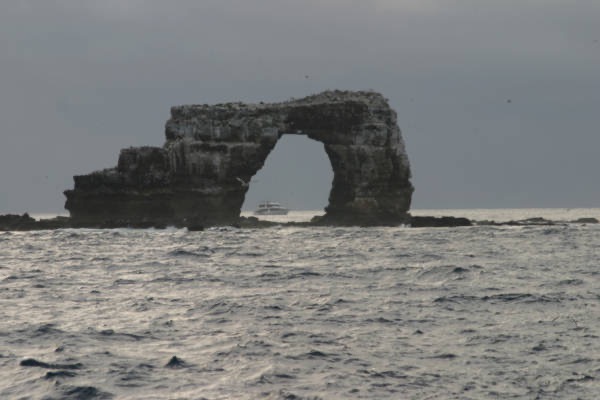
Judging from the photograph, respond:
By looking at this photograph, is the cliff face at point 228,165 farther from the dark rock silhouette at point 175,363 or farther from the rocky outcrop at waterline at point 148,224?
the dark rock silhouette at point 175,363

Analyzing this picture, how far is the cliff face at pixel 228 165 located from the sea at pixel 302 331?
43251 millimetres

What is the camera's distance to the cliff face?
76.6m

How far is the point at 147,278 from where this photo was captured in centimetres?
2791

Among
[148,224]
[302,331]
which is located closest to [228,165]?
[148,224]

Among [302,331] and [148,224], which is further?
[148,224]

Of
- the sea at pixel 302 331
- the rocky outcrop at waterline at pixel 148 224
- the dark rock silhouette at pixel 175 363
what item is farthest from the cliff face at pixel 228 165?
the dark rock silhouette at pixel 175 363

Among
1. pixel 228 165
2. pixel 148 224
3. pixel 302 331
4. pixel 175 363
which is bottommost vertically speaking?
pixel 175 363

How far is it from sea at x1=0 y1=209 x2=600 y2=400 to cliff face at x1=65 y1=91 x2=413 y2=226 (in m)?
43.3

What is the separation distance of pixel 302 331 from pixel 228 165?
61.1 metres

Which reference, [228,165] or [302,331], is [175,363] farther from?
[228,165]

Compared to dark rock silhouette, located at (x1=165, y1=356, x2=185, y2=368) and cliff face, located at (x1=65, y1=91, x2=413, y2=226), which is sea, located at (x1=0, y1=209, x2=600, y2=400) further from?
cliff face, located at (x1=65, y1=91, x2=413, y2=226)

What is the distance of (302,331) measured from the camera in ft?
55.4

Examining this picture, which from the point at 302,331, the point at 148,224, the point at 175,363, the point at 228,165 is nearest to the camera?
the point at 175,363

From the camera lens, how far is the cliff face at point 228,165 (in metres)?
76.6
